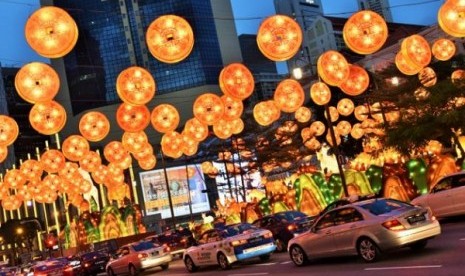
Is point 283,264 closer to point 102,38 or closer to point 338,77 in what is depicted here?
point 338,77

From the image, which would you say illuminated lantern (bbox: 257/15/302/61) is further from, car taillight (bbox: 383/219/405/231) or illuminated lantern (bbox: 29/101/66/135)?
illuminated lantern (bbox: 29/101/66/135)

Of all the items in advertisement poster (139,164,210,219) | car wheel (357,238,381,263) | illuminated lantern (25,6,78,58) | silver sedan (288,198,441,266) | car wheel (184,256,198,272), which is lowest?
car wheel (184,256,198,272)

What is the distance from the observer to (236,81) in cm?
1911

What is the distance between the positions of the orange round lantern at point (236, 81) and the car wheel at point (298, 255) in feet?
18.7

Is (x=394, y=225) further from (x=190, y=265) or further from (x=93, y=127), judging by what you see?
(x=93, y=127)

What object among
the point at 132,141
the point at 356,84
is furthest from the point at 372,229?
the point at 132,141

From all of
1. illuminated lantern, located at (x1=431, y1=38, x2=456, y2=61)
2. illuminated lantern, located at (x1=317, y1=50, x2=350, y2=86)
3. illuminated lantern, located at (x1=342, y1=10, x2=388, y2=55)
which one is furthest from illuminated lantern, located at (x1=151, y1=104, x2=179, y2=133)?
illuminated lantern, located at (x1=431, y1=38, x2=456, y2=61)

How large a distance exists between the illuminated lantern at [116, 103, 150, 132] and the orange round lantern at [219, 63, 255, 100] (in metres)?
4.25

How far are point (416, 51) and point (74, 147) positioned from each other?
15.9 m

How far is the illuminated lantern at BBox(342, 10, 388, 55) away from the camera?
16844 millimetres

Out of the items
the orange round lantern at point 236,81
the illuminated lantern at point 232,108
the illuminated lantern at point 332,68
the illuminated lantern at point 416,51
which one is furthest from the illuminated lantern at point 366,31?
the illuminated lantern at point 232,108

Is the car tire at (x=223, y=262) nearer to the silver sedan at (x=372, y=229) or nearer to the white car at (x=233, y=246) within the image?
the white car at (x=233, y=246)

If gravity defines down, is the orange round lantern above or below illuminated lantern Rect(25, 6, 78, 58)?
below

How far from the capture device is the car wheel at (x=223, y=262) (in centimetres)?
1867
